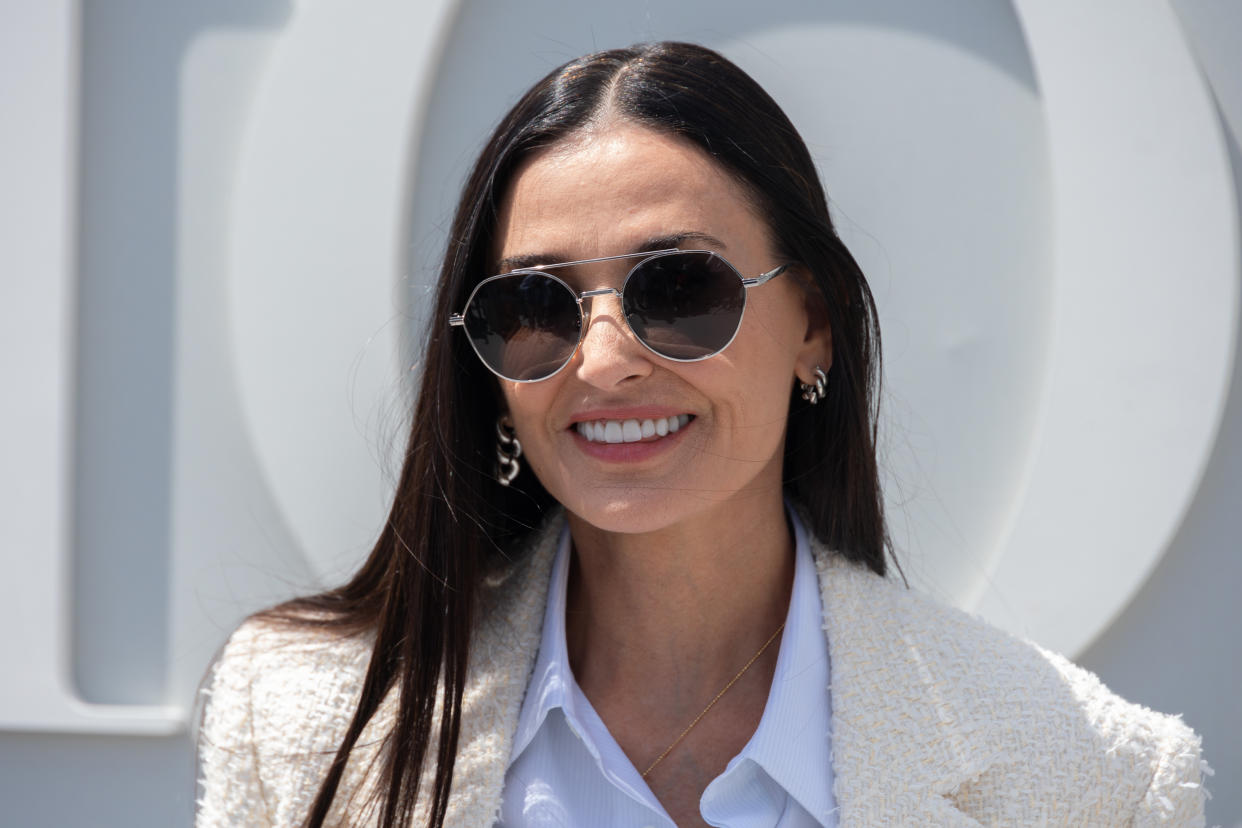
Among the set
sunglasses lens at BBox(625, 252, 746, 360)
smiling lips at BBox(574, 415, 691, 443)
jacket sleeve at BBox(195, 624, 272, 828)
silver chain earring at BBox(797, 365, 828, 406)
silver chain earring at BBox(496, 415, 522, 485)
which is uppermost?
sunglasses lens at BBox(625, 252, 746, 360)

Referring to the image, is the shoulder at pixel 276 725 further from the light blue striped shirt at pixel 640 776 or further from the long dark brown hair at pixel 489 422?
the light blue striped shirt at pixel 640 776

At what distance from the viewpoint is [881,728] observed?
1749 millimetres

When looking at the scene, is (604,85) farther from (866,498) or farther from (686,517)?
(866,498)

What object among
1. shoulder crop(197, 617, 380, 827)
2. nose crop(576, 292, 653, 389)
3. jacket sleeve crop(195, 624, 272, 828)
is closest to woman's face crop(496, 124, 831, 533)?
A: nose crop(576, 292, 653, 389)

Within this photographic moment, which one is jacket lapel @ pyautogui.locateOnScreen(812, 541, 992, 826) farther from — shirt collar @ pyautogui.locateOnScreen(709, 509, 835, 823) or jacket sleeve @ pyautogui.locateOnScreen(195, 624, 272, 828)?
jacket sleeve @ pyautogui.locateOnScreen(195, 624, 272, 828)

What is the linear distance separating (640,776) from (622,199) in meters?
0.93

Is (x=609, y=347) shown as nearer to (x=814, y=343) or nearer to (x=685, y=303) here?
(x=685, y=303)

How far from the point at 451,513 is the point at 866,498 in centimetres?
79

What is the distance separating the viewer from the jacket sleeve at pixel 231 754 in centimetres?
185

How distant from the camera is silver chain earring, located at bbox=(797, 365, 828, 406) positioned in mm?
1978

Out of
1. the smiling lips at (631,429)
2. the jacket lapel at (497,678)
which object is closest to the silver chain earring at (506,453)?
the jacket lapel at (497,678)

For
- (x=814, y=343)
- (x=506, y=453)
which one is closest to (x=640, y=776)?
(x=506, y=453)

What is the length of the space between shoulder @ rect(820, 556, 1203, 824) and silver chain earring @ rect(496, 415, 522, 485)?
655mm

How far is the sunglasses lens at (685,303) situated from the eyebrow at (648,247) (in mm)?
33
